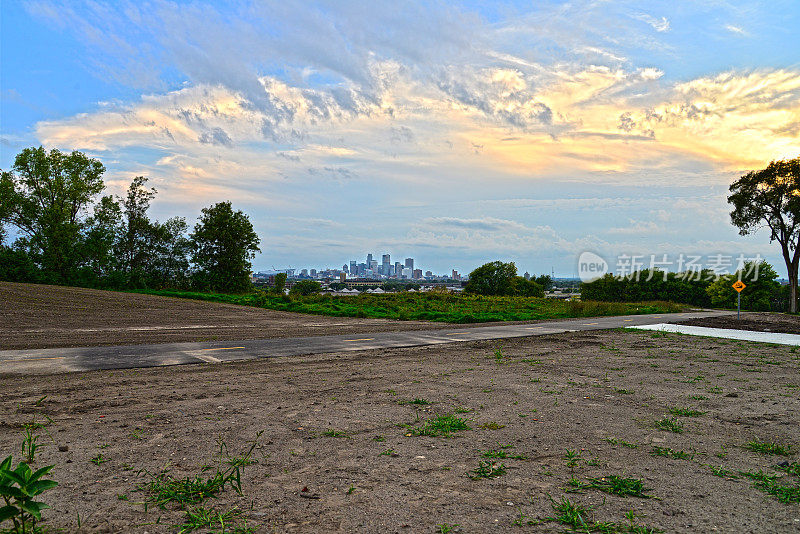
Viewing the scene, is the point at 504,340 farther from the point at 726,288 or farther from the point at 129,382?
the point at 726,288

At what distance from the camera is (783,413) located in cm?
636

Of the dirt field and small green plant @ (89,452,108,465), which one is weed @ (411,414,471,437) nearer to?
small green plant @ (89,452,108,465)

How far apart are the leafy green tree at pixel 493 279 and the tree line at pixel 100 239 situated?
4507 cm

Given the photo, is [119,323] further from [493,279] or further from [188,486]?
[493,279]

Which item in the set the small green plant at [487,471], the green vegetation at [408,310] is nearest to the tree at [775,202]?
the green vegetation at [408,310]

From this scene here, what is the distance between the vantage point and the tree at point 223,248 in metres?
47.4

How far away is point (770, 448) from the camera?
4.87 m

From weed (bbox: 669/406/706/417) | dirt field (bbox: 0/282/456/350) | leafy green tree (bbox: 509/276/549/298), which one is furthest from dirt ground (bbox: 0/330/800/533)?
leafy green tree (bbox: 509/276/549/298)

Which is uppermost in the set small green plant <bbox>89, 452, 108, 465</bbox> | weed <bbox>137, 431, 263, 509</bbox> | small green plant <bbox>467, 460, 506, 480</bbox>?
small green plant <bbox>467, 460, 506, 480</bbox>

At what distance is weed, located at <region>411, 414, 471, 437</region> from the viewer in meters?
5.19

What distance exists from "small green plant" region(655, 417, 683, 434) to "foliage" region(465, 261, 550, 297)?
74.3 m

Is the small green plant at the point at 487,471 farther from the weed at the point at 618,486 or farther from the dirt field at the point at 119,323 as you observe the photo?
the dirt field at the point at 119,323

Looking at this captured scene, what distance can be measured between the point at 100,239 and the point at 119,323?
1151 inches

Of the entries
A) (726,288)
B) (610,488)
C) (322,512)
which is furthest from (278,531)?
(726,288)
